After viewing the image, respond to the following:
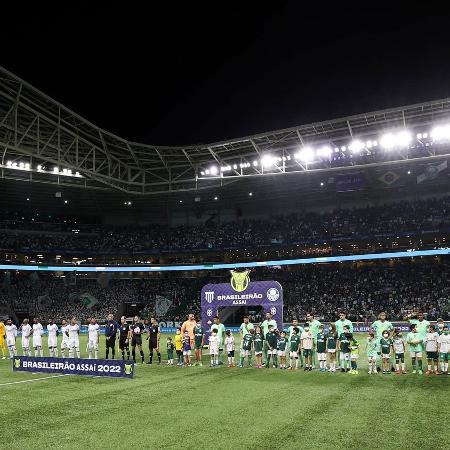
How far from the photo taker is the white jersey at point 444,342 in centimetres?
1758

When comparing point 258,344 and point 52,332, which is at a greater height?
point 52,332

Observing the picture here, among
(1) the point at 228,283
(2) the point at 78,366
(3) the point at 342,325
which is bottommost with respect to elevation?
(2) the point at 78,366

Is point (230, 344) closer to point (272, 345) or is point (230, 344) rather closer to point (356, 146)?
point (272, 345)

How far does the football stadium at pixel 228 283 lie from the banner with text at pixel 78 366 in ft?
0.24

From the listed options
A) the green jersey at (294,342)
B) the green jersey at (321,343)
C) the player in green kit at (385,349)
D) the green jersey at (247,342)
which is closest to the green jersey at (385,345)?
the player in green kit at (385,349)

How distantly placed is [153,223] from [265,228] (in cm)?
1620

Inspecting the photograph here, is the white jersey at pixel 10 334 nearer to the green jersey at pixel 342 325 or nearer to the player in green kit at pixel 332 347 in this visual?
the player in green kit at pixel 332 347

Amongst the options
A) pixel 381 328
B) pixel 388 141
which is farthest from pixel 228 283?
pixel 388 141

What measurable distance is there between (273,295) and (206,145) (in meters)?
14.0

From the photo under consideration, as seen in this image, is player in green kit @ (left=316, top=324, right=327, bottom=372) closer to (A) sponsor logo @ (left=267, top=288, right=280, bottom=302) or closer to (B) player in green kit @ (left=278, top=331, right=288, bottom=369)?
(B) player in green kit @ (left=278, top=331, right=288, bottom=369)

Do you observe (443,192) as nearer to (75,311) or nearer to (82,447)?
(75,311)

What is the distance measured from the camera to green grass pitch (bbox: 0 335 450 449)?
9422 millimetres

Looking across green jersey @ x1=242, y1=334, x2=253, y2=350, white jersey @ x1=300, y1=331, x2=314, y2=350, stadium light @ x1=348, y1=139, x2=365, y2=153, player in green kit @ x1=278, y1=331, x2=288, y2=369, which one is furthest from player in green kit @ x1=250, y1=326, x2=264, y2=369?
stadium light @ x1=348, y1=139, x2=365, y2=153

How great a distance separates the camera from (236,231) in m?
59.2
